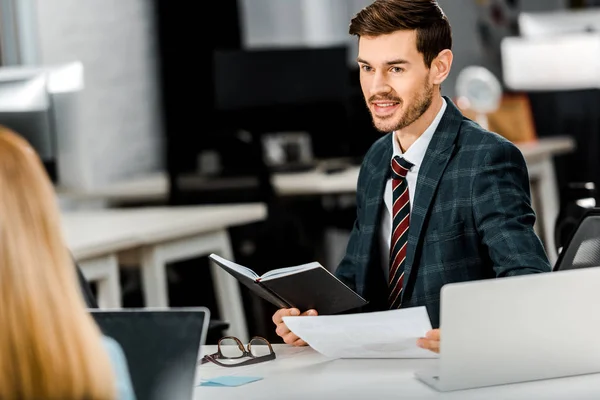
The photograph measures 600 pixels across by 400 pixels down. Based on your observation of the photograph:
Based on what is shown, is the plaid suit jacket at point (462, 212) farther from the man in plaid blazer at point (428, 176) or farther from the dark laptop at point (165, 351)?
the dark laptop at point (165, 351)

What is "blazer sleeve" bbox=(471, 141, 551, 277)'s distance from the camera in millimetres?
1967

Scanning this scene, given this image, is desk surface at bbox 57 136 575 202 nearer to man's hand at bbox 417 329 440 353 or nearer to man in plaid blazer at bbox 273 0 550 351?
man in plaid blazer at bbox 273 0 550 351

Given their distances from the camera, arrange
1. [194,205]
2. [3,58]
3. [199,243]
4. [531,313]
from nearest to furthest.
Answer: [531,313], [199,243], [194,205], [3,58]

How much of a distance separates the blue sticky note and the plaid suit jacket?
42 centimetres

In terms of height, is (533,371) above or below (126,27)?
below

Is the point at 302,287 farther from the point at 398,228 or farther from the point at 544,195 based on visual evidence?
the point at 544,195

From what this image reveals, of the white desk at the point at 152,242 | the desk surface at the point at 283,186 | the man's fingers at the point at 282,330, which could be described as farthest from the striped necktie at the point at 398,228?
the desk surface at the point at 283,186

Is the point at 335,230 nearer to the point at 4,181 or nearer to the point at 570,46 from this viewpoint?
the point at 570,46

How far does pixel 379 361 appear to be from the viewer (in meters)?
1.86

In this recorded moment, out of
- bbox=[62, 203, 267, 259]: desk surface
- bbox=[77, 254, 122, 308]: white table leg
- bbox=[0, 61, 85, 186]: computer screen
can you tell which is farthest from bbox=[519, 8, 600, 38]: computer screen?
bbox=[0, 61, 85, 186]: computer screen

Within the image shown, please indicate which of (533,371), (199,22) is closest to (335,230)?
(199,22)

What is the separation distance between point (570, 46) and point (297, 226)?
175 cm

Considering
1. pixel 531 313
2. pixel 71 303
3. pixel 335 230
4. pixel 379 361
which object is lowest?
pixel 335 230

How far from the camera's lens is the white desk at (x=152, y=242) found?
3.52 metres
